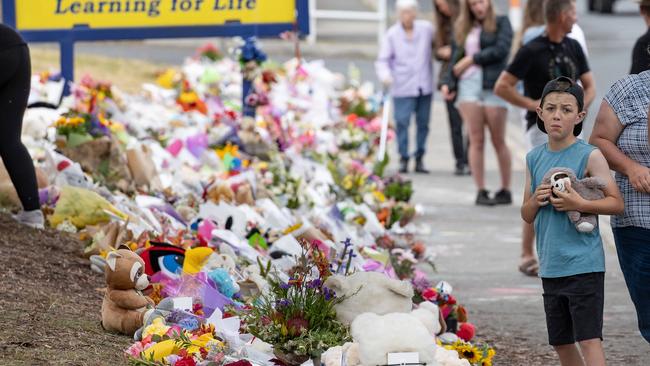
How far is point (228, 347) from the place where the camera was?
592 cm

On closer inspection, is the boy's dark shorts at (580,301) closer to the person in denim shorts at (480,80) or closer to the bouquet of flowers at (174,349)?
the bouquet of flowers at (174,349)

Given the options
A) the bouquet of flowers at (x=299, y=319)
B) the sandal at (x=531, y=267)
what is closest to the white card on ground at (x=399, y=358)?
the bouquet of flowers at (x=299, y=319)

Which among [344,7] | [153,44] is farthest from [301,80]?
[344,7]

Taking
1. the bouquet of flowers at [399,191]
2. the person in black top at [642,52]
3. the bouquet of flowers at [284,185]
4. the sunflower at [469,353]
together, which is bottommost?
the bouquet of flowers at [399,191]

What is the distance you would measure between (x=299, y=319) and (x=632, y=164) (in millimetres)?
1437

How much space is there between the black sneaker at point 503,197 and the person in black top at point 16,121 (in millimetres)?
4747

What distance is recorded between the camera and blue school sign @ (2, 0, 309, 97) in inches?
447

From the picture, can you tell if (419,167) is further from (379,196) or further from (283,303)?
(283,303)

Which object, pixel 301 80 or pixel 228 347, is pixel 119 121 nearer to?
pixel 301 80

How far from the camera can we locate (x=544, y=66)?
9.03 metres

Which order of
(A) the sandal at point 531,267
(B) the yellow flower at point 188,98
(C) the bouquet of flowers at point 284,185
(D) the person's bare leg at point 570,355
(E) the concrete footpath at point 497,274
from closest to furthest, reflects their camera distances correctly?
(D) the person's bare leg at point 570,355 < (E) the concrete footpath at point 497,274 < (A) the sandal at point 531,267 < (C) the bouquet of flowers at point 284,185 < (B) the yellow flower at point 188,98

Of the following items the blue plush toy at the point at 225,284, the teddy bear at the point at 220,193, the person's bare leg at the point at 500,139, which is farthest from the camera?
the person's bare leg at the point at 500,139

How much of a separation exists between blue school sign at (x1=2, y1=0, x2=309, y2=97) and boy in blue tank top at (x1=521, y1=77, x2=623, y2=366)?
236 inches

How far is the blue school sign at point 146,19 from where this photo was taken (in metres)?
11.4
